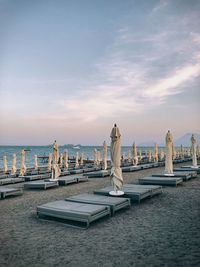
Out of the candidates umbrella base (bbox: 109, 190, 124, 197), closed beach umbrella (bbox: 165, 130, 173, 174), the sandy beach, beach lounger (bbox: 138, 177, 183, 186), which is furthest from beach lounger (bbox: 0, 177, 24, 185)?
closed beach umbrella (bbox: 165, 130, 173, 174)

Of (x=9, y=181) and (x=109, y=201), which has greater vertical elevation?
(x=109, y=201)

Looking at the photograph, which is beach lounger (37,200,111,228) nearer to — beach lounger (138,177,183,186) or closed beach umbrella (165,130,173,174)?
A: beach lounger (138,177,183,186)

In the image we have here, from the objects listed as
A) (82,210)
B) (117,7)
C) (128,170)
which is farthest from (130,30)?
(82,210)

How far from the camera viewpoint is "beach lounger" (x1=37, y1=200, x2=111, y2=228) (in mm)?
5969

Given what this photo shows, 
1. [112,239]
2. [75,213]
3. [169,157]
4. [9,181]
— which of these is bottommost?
[112,239]

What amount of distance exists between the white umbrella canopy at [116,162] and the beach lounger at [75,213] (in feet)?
5.85

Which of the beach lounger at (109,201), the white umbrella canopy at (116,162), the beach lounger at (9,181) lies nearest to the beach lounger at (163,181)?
the white umbrella canopy at (116,162)

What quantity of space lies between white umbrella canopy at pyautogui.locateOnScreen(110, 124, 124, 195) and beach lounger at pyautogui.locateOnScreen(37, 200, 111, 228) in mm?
1784

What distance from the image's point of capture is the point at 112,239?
513 centimetres

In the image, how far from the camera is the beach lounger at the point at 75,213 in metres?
5.97

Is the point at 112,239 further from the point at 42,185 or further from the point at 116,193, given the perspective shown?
the point at 42,185

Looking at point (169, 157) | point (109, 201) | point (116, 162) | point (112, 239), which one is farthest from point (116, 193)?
point (169, 157)

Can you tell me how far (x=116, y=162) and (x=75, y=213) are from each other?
3190 millimetres

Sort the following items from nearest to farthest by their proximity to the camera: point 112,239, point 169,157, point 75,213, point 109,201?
point 112,239 → point 75,213 → point 109,201 → point 169,157
